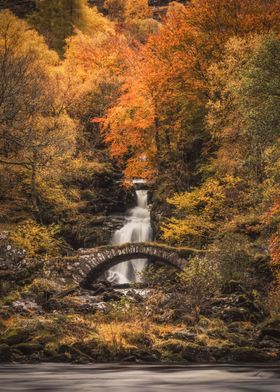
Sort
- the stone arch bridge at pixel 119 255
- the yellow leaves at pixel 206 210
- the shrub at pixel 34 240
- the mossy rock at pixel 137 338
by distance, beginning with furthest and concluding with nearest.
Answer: the yellow leaves at pixel 206 210 → the shrub at pixel 34 240 → the stone arch bridge at pixel 119 255 → the mossy rock at pixel 137 338

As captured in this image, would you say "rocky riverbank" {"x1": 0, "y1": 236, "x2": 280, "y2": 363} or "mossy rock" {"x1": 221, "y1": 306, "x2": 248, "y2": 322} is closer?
"rocky riverbank" {"x1": 0, "y1": 236, "x2": 280, "y2": 363}

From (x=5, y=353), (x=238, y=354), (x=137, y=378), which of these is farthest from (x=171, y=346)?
(x=137, y=378)

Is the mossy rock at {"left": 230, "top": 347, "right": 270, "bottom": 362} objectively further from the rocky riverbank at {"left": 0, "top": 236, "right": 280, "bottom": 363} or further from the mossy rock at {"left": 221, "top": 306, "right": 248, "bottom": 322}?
the mossy rock at {"left": 221, "top": 306, "right": 248, "bottom": 322}

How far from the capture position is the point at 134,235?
36156mm

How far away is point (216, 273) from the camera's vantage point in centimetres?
2236

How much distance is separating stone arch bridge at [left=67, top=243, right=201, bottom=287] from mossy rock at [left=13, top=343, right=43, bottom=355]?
8453 mm

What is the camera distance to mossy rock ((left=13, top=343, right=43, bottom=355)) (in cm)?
1717

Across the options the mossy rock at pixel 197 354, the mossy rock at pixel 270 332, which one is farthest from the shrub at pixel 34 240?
the mossy rock at pixel 270 332

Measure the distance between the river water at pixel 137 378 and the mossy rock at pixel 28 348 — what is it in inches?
65.6

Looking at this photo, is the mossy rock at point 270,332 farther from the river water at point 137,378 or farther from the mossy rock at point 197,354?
the river water at point 137,378

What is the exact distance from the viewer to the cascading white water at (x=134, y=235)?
34347mm

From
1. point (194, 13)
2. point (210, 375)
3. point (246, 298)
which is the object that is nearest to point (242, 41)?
point (194, 13)

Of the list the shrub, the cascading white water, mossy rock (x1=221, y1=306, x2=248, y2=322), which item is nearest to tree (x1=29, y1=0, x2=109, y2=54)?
the cascading white water

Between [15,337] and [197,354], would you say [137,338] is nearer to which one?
[197,354]
